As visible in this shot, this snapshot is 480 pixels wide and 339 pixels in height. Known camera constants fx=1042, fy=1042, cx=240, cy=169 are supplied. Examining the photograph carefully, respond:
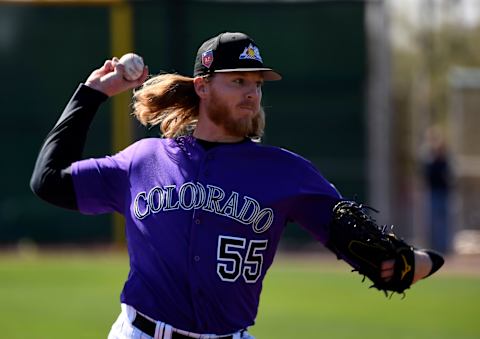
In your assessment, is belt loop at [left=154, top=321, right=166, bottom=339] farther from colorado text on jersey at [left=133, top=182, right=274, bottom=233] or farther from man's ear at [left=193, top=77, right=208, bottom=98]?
man's ear at [left=193, top=77, right=208, bottom=98]

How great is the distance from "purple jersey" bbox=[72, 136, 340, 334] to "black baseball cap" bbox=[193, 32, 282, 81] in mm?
301

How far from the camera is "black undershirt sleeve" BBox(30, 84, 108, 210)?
13.2ft

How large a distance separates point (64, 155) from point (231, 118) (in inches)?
26.3

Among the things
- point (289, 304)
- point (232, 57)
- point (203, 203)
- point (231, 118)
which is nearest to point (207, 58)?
point (232, 57)

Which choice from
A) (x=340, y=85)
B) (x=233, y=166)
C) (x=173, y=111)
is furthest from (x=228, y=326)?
(x=340, y=85)

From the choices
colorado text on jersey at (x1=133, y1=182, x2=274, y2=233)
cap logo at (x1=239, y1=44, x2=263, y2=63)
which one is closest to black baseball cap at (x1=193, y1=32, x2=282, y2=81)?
cap logo at (x1=239, y1=44, x2=263, y2=63)

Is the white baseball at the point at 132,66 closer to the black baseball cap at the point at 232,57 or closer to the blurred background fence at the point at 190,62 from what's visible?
the black baseball cap at the point at 232,57

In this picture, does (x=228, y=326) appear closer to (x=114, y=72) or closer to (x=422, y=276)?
(x=422, y=276)

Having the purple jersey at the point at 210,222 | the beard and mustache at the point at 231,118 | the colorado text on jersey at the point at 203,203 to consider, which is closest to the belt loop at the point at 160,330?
the purple jersey at the point at 210,222

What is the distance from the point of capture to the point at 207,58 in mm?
4082

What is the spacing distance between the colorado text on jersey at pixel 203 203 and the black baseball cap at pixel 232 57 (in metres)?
0.46

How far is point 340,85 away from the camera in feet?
54.5

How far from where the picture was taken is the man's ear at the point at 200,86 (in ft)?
13.6

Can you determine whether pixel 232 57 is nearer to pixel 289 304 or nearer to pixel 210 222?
pixel 210 222
